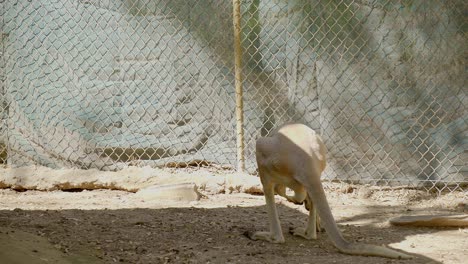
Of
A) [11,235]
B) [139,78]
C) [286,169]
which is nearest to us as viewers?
[11,235]

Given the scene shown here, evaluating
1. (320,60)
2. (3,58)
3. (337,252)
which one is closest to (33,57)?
(3,58)

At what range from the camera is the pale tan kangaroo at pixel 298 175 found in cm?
501

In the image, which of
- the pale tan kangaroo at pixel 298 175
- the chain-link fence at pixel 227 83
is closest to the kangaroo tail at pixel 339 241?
the pale tan kangaroo at pixel 298 175

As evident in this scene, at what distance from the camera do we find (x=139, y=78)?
8.26 metres

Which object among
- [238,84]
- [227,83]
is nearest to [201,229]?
[238,84]

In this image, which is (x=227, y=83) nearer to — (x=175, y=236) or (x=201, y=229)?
(x=201, y=229)

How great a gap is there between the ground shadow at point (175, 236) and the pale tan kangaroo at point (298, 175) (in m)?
0.08

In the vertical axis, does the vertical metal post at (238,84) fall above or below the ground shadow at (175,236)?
above

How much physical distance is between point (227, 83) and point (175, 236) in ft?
9.02

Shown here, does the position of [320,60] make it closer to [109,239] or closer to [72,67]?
[72,67]

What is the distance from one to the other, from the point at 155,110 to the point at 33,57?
5.08 feet

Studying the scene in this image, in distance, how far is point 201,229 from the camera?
598 centimetres

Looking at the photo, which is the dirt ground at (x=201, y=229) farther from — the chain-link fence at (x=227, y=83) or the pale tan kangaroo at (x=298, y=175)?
the chain-link fence at (x=227, y=83)

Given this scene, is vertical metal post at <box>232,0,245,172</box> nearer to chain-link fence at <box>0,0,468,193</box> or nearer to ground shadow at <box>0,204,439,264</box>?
chain-link fence at <box>0,0,468,193</box>
